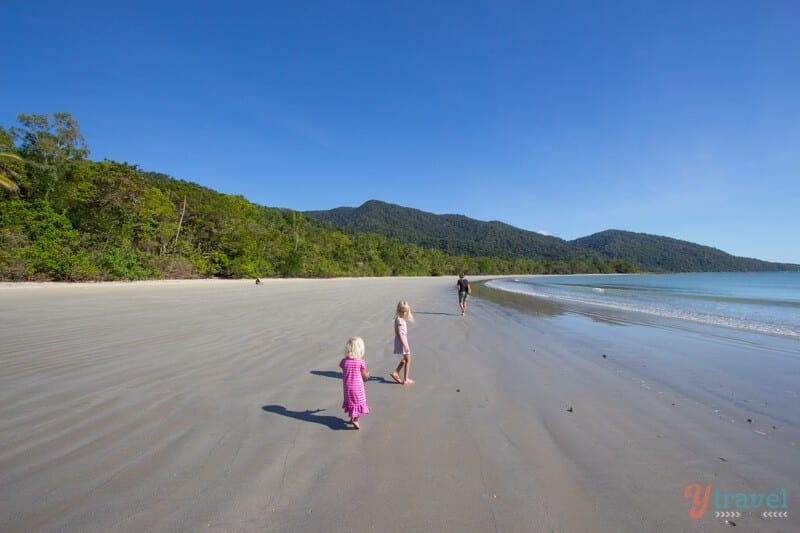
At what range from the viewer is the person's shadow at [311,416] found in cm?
404

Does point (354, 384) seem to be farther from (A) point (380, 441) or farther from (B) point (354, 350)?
(A) point (380, 441)

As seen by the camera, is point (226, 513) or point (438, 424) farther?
point (438, 424)

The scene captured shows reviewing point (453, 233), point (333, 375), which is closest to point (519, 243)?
point (453, 233)

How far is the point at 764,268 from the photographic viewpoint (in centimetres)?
19125

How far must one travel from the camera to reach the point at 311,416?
4.25 meters

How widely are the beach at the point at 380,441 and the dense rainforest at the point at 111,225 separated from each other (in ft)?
77.8

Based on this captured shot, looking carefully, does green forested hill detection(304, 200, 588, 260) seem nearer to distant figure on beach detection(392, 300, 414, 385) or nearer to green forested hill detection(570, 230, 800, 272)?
green forested hill detection(570, 230, 800, 272)

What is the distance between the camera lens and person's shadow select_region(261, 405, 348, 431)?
4039mm

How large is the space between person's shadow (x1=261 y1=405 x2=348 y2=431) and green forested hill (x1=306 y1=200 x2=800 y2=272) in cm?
14959

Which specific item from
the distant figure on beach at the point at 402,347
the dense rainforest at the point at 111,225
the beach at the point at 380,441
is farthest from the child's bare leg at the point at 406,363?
the dense rainforest at the point at 111,225

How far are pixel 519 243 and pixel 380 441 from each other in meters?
192

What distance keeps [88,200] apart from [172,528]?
3776 centimetres

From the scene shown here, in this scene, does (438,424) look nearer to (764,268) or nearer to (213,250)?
(213,250)

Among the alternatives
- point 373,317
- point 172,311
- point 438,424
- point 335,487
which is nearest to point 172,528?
point 335,487
